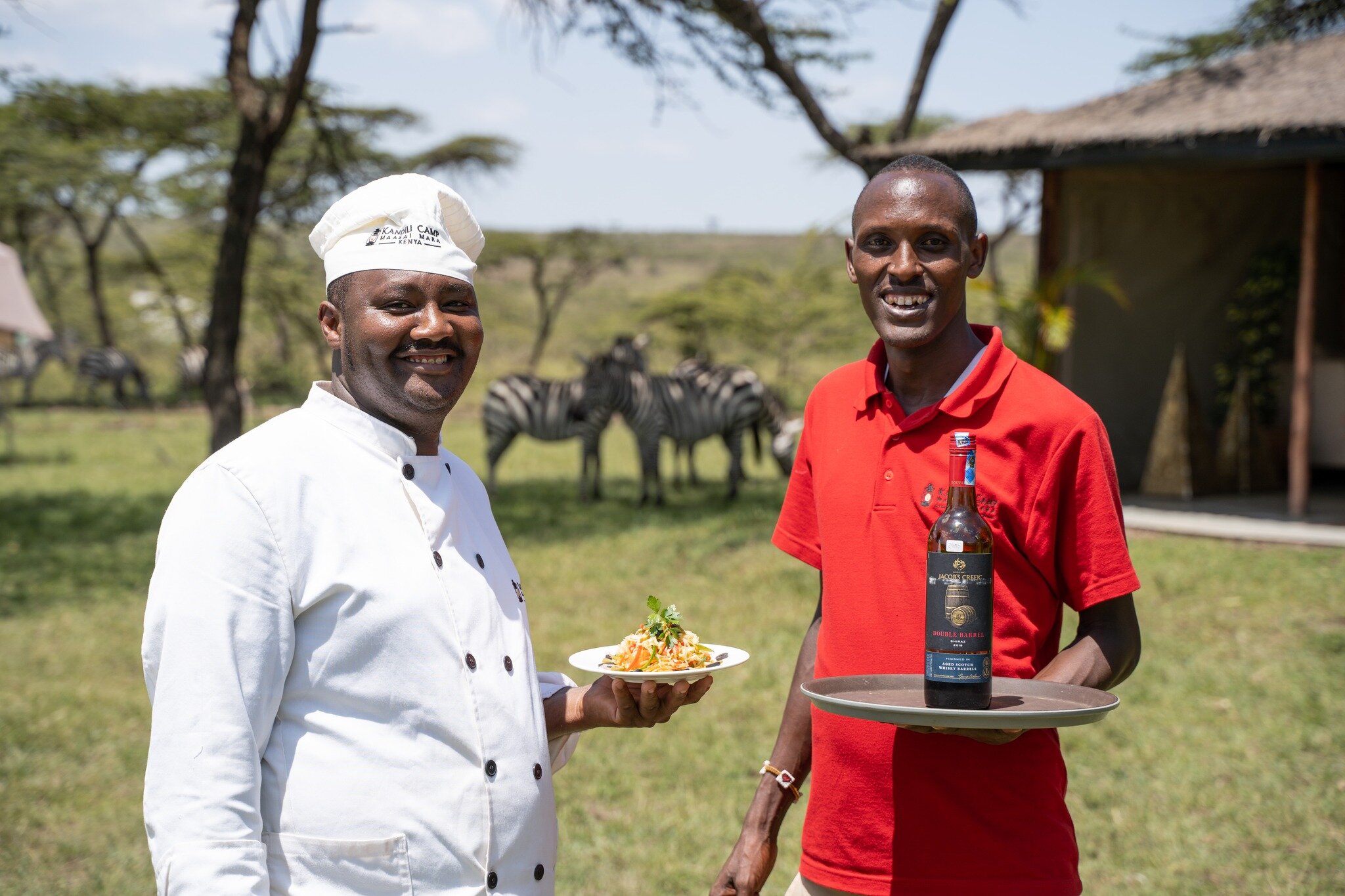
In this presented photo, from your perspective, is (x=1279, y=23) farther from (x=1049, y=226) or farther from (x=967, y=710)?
(x=967, y=710)

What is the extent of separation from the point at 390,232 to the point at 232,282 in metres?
10.2

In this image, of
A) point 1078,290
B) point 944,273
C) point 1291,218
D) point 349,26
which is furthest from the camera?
point 1291,218

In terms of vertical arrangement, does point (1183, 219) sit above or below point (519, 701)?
above

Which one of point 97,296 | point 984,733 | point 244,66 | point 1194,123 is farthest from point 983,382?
point 97,296

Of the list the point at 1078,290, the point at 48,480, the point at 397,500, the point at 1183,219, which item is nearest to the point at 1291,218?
the point at 1183,219

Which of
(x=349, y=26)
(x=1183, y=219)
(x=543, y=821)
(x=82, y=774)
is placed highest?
(x=349, y=26)

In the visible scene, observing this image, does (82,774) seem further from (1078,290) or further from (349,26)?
(1078,290)

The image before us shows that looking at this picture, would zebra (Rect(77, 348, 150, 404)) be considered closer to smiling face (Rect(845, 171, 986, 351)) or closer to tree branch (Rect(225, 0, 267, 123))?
tree branch (Rect(225, 0, 267, 123))

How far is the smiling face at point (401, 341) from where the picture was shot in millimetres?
2127

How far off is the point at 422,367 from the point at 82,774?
4893 mm

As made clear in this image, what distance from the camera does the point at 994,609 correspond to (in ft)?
7.43

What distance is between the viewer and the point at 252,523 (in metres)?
1.91

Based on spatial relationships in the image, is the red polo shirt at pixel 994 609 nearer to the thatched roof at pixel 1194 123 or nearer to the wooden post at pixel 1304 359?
the thatched roof at pixel 1194 123

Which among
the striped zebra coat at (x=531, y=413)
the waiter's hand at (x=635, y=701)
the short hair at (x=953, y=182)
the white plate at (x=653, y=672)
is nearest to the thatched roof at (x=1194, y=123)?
the striped zebra coat at (x=531, y=413)
